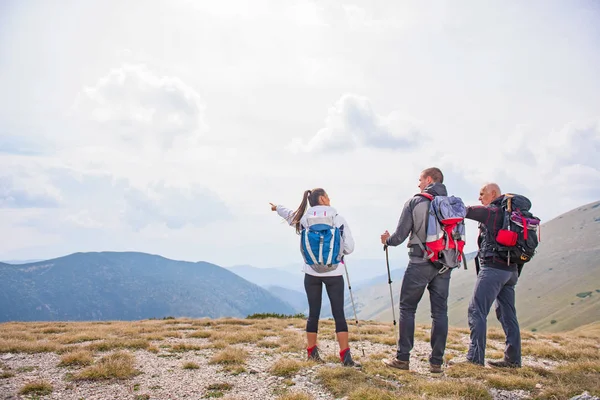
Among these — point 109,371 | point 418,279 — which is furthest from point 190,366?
point 418,279

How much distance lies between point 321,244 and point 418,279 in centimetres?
208

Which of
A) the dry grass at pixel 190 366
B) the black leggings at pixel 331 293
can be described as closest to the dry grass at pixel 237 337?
the dry grass at pixel 190 366

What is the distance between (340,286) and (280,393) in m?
2.38

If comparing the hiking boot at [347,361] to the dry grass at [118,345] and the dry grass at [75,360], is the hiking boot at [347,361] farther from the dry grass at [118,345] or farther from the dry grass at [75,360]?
the dry grass at [75,360]

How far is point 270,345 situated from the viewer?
10.8 metres

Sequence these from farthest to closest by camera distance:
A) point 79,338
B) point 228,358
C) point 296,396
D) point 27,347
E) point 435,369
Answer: point 79,338
point 27,347
point 228,358
point 435,369
point 296,396

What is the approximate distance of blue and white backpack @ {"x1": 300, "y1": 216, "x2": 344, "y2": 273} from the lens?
25.7 feet

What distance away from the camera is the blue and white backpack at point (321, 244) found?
7824 mm

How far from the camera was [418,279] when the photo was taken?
777 cm

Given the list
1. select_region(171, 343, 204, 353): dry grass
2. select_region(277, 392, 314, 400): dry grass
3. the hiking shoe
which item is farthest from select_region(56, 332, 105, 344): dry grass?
the hiking shoe

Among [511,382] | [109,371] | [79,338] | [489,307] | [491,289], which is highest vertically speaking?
[491,289]

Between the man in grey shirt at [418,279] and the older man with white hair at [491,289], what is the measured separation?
2.40 ft

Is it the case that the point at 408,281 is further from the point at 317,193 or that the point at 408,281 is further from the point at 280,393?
the point at 280,393

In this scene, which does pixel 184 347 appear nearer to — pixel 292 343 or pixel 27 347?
pixel 292 343
